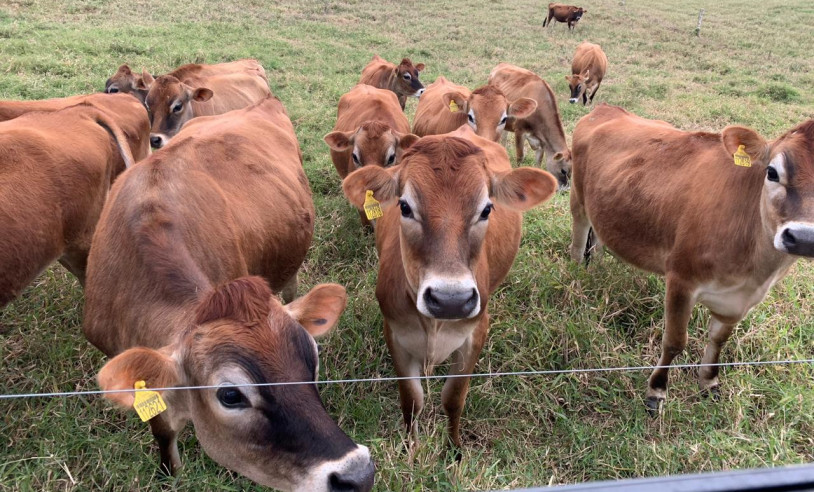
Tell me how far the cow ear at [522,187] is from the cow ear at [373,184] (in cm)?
58

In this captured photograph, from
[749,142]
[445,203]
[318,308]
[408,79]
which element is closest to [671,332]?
[749,142]

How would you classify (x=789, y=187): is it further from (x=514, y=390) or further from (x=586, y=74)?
(x=586, y=74)

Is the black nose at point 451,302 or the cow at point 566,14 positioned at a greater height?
the black nose at point 451,302

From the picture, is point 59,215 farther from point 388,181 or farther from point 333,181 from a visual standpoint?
point 333,181

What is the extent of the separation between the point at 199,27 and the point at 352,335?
13543 millimetres

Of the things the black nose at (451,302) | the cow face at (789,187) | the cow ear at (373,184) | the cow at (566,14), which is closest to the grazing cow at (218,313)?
the black nose at (451,302)

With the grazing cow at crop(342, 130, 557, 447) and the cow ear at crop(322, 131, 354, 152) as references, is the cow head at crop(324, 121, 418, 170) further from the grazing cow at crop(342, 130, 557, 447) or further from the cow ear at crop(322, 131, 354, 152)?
the grazing cow at crop(342, 130, 557, 447)

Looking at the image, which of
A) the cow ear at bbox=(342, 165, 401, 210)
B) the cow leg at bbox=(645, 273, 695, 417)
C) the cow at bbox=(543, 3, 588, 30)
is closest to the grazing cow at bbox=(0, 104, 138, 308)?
the cow ear at bbox=(342, 165, 401, 210)

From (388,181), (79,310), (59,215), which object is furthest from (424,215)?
(79,310)

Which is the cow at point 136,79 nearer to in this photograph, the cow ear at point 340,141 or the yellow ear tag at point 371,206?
the cow ear at point 340,141

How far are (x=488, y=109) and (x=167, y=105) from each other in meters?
3.94

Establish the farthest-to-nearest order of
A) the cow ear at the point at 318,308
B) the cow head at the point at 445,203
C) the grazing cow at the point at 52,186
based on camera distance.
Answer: the grazing cow at the point at 52,186
the cow head at the point at 445,203
the cow ear at the point at 318,308

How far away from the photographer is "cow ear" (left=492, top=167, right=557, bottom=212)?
3.18m

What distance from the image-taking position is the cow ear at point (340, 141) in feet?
18.1
